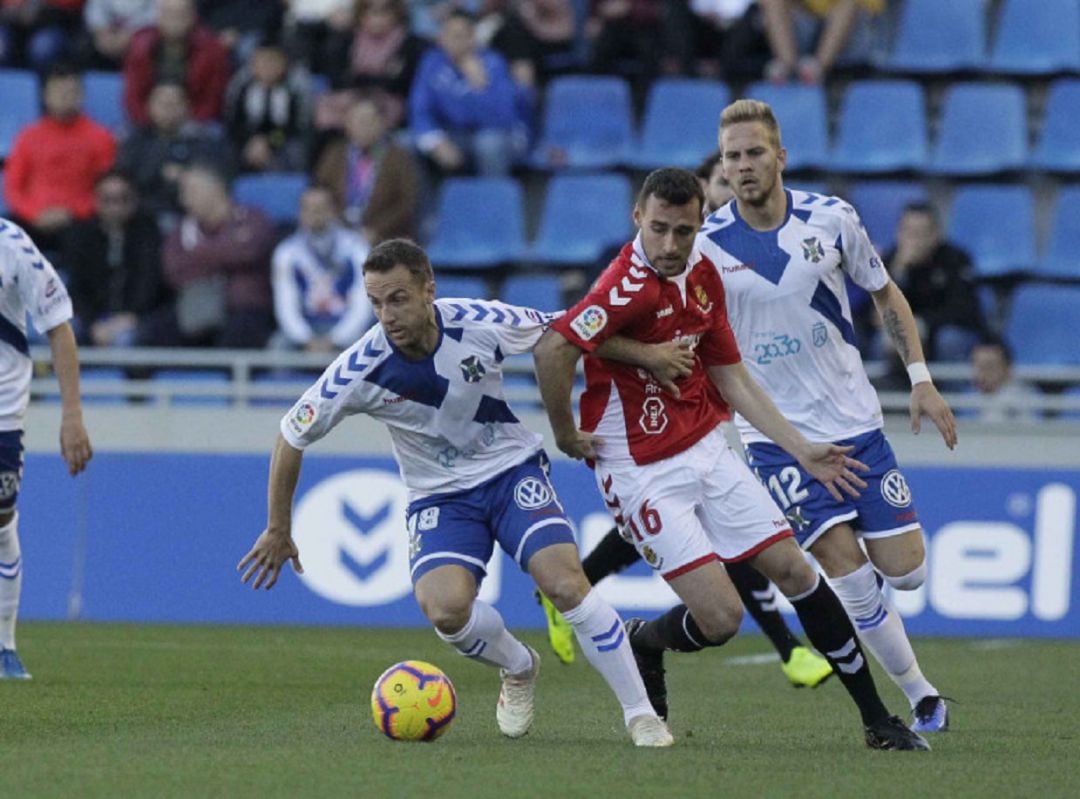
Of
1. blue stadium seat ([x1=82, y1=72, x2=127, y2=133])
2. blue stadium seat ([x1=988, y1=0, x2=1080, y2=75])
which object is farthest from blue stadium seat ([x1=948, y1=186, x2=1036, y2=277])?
blue stadium seat ([x1=82, y1=72, x2=127, y2=133])

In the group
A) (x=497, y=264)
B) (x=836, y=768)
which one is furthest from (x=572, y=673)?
(x=497, y=264)

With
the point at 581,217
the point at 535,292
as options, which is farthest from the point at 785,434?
the point at 581,217

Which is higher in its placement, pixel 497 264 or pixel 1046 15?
pixel 1046 15

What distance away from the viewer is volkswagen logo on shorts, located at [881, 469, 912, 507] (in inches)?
318

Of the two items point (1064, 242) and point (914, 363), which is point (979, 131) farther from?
point (914, 363)

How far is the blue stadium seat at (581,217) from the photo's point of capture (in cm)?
1653

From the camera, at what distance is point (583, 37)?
1798 cm

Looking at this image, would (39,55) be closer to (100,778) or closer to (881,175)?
(881,175)

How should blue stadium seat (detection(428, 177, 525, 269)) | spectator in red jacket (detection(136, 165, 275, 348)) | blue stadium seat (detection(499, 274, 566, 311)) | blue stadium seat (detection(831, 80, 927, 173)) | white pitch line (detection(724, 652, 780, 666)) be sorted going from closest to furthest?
white pitch line (detection(724, 652, 780, 666)), spectator in red jacket (detection(136, 165, 275, 348)), blue stadium seat (detection(499, 274, 566, 311)), blue stadium seat (detection(428, 177, 525, 269)), blue stadium seat (detection(831, 80, 927, 173))

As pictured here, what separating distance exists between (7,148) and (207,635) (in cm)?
646

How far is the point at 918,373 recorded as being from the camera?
8.04m

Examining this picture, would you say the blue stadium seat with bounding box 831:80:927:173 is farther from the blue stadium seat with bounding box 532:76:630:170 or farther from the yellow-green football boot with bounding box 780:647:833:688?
the yellow-green football boot with bounding box 780:647:833:688

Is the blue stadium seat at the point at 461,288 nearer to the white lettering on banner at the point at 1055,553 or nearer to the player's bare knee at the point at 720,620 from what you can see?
the white lettering on banner at the point at 1055,553

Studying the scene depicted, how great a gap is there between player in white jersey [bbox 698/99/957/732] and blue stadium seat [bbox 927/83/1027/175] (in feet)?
29.3
